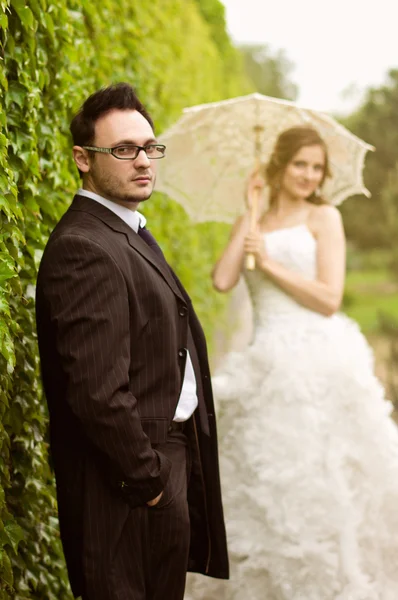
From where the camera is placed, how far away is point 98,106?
2557 mm

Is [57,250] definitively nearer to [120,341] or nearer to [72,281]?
[72,281]

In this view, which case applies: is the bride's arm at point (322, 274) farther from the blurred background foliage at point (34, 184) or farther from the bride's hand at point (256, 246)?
the blurred background foliage at point (34, 184)

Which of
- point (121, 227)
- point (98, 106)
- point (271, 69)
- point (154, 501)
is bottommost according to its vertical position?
point (154, 501)

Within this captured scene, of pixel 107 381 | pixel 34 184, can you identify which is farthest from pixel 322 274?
pixel 107 381

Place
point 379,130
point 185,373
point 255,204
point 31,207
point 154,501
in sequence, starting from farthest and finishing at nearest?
1. point 379,130
2. point 255,204
3. point 31,207
4. point 185,373
5. point 154,501

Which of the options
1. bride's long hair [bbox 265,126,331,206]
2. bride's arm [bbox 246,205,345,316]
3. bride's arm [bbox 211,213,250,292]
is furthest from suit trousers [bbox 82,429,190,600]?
bride's long hair [bbox 265,126,331,206]

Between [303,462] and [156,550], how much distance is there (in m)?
1.57

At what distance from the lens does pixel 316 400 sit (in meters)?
4.17

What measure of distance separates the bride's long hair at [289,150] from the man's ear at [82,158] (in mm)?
2153

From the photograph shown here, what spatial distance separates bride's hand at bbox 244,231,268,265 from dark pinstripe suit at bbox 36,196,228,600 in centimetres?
182

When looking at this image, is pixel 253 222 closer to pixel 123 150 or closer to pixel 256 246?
pixel 256 246

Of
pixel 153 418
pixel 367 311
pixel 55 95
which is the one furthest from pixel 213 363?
pixel 367 311

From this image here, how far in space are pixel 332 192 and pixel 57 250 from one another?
2.96m

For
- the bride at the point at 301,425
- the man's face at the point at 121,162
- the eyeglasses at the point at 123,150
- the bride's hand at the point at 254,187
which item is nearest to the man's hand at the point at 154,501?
the man's face at the point at 121,162
